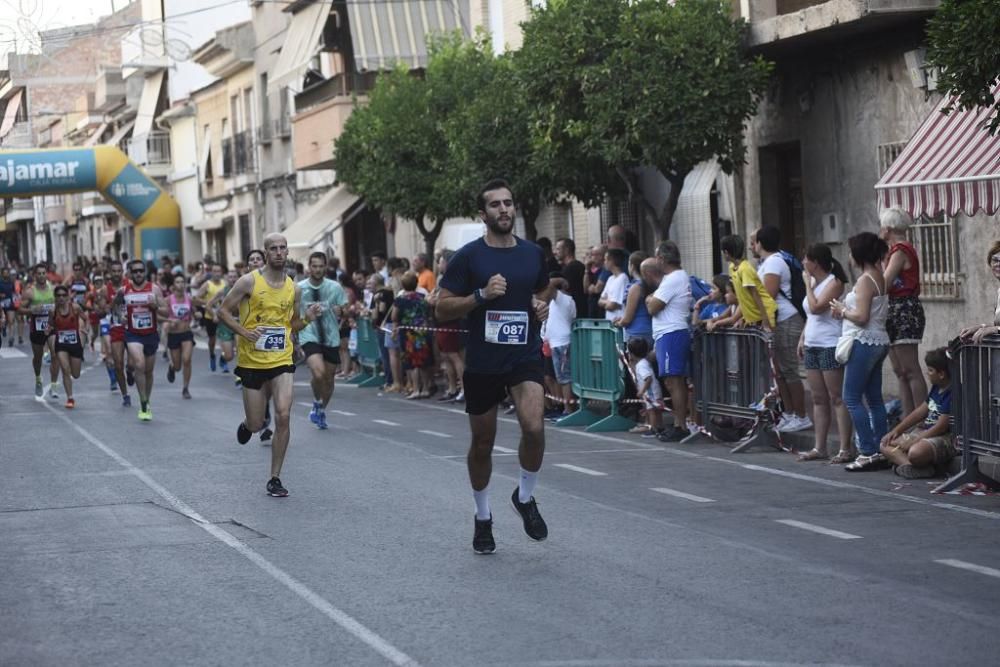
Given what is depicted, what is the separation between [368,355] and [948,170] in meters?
13.5

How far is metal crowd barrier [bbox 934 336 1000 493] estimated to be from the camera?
36.5 feet

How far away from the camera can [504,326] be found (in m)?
9.38

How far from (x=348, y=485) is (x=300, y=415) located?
24.9 ft

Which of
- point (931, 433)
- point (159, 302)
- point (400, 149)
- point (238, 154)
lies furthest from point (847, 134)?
point (238, 154)

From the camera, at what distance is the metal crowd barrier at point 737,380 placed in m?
14.7

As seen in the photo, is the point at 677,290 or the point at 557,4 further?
the point at 557,4

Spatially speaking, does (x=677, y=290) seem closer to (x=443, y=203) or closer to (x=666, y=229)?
(x=666, y=229)

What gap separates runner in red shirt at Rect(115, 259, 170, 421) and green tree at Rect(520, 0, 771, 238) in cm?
544

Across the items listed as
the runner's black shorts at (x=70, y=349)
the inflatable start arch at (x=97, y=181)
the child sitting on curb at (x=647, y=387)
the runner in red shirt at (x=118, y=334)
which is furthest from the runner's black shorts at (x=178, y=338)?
the inflatable start arch at (x=97, y=181)

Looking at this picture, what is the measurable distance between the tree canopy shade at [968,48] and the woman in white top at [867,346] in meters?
1.61

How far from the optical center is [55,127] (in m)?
86.6

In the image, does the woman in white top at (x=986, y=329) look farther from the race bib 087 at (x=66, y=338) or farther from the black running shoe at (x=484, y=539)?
the race bib 087 at (x=66, y=338)

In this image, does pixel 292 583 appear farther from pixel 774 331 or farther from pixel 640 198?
pixel 640 198

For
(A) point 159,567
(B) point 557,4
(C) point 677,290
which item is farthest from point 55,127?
(A) point 159,567
